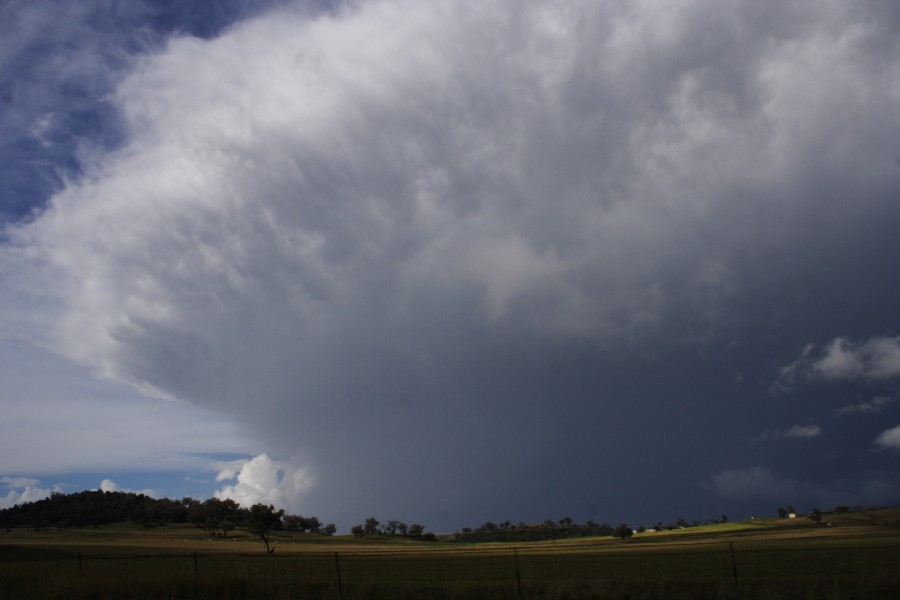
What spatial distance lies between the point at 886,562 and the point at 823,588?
2190 centimetres

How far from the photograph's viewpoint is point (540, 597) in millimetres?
24266

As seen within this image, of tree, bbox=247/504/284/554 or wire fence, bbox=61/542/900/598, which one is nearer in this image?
wire fence, bbox=61/542/900/598

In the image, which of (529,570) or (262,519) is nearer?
(529,570)

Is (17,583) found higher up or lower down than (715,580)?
higher up

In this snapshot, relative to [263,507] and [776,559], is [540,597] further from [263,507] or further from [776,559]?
[263,507]

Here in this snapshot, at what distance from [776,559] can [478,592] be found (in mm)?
36020

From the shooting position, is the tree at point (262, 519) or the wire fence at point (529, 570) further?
the tree at point (262, 519)

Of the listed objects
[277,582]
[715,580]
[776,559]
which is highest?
[277,582]

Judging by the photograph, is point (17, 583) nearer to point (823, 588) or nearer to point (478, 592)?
point (478, 592)

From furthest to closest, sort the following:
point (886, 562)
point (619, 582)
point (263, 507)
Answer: point (263, 507)
point (886, 562)
point (619, 582)

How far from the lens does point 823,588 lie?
25.8 m

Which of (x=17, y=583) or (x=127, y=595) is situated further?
(x=17, y=583)

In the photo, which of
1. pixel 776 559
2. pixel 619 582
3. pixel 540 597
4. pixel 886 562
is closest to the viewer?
pixel 540 597

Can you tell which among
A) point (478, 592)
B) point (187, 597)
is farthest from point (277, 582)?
point (478, 592)
